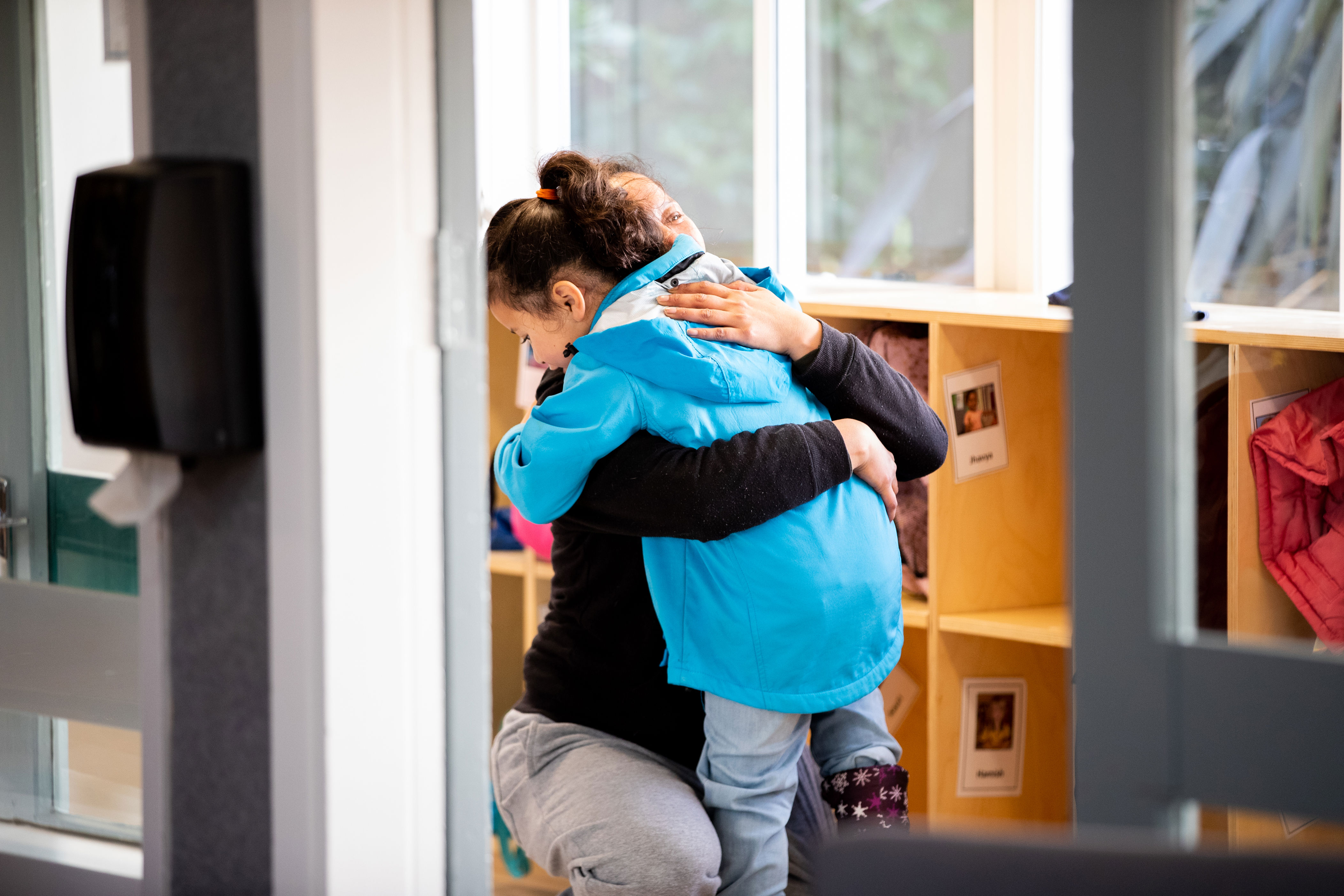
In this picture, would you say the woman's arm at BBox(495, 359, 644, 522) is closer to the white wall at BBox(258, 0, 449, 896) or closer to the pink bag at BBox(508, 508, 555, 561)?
the white wall at BBox(258, 0, 449, 896)

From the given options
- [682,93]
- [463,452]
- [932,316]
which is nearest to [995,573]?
[932,316]

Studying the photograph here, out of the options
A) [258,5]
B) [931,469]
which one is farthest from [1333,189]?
[258,5]

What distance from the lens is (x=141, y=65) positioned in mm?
1109

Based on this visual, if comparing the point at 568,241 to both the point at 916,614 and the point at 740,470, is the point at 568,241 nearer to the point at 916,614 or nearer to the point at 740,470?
the point at 740,470

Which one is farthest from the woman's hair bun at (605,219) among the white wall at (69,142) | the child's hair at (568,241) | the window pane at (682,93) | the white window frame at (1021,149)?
the window pane at (682,93)

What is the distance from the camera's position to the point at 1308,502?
4.41 ft

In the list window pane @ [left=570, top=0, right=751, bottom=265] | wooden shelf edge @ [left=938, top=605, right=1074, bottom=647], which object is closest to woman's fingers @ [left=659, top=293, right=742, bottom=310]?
wooden shelf edge @ [left=938, top=605, right=1074, bottom=647]

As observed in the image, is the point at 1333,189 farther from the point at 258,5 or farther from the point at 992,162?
the point at 992,162

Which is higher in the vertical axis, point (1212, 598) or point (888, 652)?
point (1212, 598)

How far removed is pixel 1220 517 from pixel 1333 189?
0.43 metres

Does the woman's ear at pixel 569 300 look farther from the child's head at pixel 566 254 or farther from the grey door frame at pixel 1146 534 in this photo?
the grey door frame at pixel 1146 534

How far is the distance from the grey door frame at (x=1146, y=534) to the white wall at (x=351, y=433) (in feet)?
1.88

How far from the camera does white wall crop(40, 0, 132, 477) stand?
1.16m

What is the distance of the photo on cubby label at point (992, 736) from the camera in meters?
2.40
